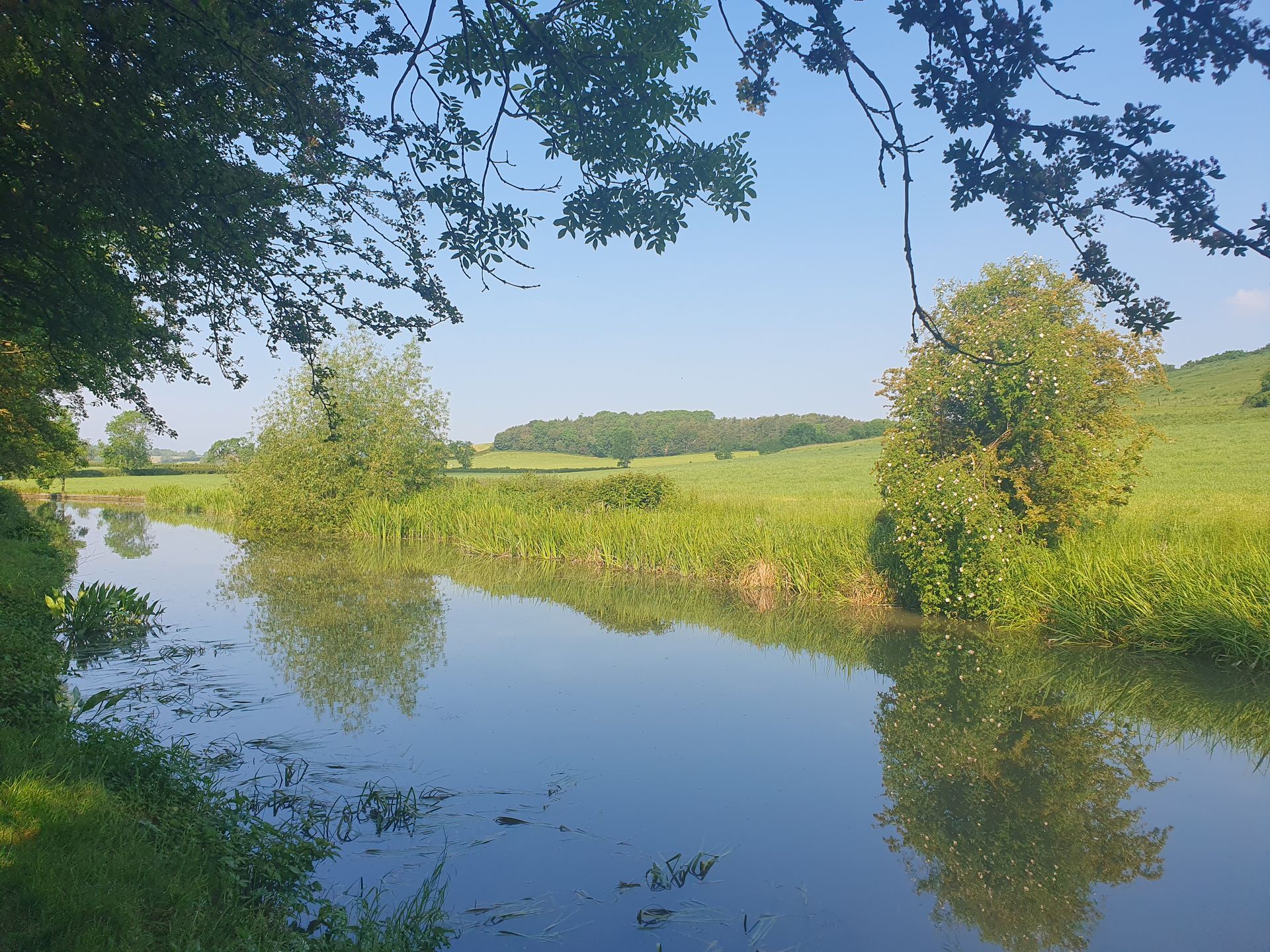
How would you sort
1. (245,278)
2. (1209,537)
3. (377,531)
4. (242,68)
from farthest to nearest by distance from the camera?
1. (377,531)
2. (1209,537)
3. (245,278)
4. (242,68)

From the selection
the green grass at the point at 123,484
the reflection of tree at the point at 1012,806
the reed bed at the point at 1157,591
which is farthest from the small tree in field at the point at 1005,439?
the green grass at the point at 123,484

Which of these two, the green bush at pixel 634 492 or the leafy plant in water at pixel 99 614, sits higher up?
the green bush at pixel 634 492

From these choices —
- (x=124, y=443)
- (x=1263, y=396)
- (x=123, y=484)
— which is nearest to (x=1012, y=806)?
(x=1263, y=396)

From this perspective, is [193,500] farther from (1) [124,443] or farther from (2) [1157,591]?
(2) [1157,591]

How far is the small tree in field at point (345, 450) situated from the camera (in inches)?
1077

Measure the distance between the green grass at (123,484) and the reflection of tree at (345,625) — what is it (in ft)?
101

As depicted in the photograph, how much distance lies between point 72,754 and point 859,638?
Answer: 32.7 ft

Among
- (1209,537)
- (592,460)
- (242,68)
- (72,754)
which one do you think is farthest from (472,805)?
(592,460)

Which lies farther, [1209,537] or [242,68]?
[1209,537]

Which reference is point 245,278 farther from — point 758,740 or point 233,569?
point 233,569

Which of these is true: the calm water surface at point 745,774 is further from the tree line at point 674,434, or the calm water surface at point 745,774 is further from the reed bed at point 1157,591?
the tree line at point 674,434

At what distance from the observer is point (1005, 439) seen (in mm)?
13289

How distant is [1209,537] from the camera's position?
12008 mm

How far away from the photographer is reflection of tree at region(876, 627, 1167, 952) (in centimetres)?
474
